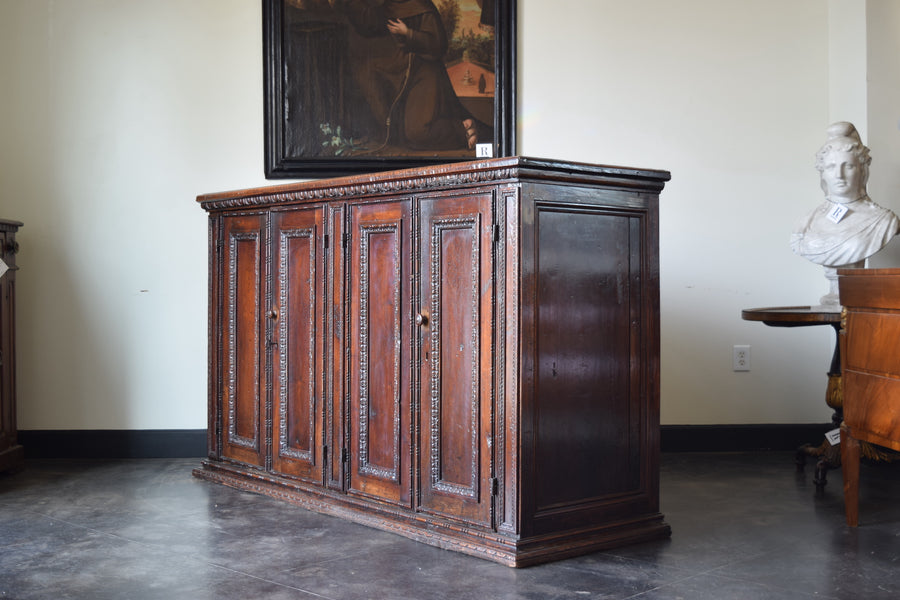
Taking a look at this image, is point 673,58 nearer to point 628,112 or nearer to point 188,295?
point 628,112

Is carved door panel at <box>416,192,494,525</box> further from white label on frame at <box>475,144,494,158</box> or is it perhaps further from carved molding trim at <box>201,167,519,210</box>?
white label on frame at <box>475,144,494,158</box>

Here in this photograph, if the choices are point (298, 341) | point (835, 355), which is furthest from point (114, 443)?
point (835, 355)

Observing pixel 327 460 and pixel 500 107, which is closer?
pixel 327 460

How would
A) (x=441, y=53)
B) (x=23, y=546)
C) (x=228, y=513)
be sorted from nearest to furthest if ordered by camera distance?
(x=23, y=546) < (x=228, y=513) < (x=441, y=53)

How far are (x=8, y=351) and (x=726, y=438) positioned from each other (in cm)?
345

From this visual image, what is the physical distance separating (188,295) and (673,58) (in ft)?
8.73

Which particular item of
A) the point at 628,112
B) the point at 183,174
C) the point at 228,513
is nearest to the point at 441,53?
the point at 628,112

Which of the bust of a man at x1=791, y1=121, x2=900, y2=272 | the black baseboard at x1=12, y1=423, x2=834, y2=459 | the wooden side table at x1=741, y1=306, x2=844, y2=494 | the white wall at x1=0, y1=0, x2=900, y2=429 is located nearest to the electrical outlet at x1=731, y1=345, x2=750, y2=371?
the white wall at x1=0, y1=0, x2=900, y2=429

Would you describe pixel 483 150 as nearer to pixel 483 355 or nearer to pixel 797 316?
pixel 797 316

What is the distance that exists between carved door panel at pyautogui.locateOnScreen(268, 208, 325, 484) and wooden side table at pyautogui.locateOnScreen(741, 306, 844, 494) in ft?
5.80

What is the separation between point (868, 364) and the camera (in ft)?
9.52

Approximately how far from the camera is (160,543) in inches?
114

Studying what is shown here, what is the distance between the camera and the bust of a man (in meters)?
3.91

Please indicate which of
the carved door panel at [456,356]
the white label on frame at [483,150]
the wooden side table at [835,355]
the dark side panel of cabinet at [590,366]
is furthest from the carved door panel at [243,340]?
the wooden side table at [835,355]
